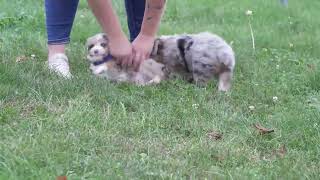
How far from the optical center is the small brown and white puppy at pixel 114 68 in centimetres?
383

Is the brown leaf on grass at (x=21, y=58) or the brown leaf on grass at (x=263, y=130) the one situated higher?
the brown leaf on grass at (x=21, y=58)

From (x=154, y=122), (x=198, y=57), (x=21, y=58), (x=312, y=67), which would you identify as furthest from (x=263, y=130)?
(x=21, y=58)

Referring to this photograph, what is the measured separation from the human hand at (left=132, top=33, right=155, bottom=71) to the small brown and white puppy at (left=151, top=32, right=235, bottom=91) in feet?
0.39

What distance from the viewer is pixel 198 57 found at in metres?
3.92

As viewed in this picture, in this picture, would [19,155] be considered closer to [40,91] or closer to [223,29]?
[40,91]

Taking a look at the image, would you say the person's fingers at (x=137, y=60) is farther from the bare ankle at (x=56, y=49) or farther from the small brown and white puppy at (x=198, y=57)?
the bare ankle at (x=56, y=49)

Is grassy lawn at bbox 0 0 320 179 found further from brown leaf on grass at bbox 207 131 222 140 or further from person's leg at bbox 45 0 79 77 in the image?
person's leg at bbox 45 0 79 77

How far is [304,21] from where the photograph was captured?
6316mm

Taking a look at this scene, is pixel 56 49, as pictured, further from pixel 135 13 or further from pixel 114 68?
pixel 135 13

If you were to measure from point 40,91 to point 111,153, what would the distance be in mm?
833

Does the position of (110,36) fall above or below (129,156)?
above

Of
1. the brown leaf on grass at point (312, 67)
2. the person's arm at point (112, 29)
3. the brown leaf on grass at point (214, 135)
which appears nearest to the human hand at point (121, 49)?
the person's arm at point (112, 29)

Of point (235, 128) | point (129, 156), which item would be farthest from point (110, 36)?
point (129, 156)

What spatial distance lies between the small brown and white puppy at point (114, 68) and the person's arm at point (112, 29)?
0.22 feet
